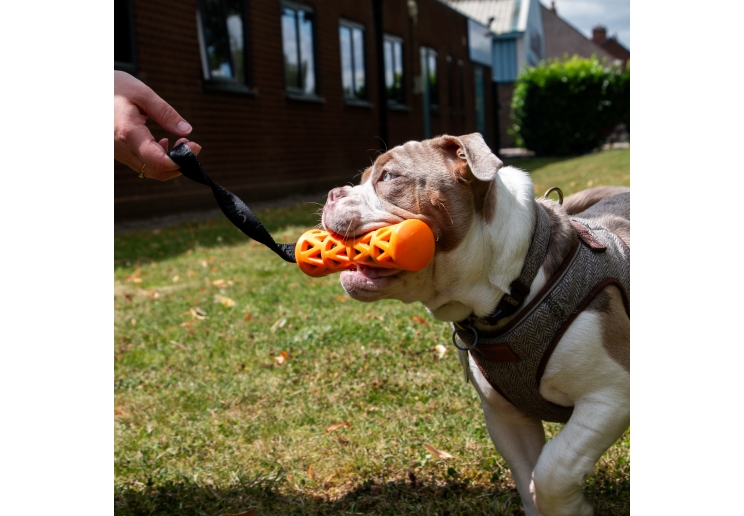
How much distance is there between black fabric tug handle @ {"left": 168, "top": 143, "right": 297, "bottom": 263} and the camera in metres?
2.86

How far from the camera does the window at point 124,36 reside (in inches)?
468

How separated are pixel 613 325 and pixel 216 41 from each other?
12692 mm

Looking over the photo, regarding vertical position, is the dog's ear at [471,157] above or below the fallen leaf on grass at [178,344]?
above

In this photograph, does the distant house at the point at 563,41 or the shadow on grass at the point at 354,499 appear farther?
the distant house at the point at 563,41

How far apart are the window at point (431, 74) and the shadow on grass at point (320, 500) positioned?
22523mm

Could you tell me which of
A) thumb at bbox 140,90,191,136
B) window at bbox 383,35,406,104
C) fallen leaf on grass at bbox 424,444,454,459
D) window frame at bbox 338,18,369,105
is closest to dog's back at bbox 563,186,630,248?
fallen leaf on grass at bbox 424,444,454,459

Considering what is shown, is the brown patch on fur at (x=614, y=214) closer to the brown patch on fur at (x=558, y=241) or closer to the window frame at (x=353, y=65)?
the brown patch on fur at (x=558, y=241)

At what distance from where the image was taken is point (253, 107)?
15.2 metres

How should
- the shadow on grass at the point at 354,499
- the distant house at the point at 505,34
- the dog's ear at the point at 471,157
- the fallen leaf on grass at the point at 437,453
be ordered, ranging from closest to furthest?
the dog's ear at the point at 471,157 → the shadow on grass at the point at 354,499 → the fallen leaf on grass at the point at 437,453 → the distant house at the point at 505,34

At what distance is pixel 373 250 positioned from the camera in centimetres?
271

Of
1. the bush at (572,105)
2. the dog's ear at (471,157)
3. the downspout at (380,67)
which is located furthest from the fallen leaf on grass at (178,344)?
the bush at (572,105)

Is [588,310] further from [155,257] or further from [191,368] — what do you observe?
[155,257]

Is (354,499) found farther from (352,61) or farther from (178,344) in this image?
(352,61)

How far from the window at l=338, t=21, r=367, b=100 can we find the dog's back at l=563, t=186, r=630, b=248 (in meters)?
15.4
